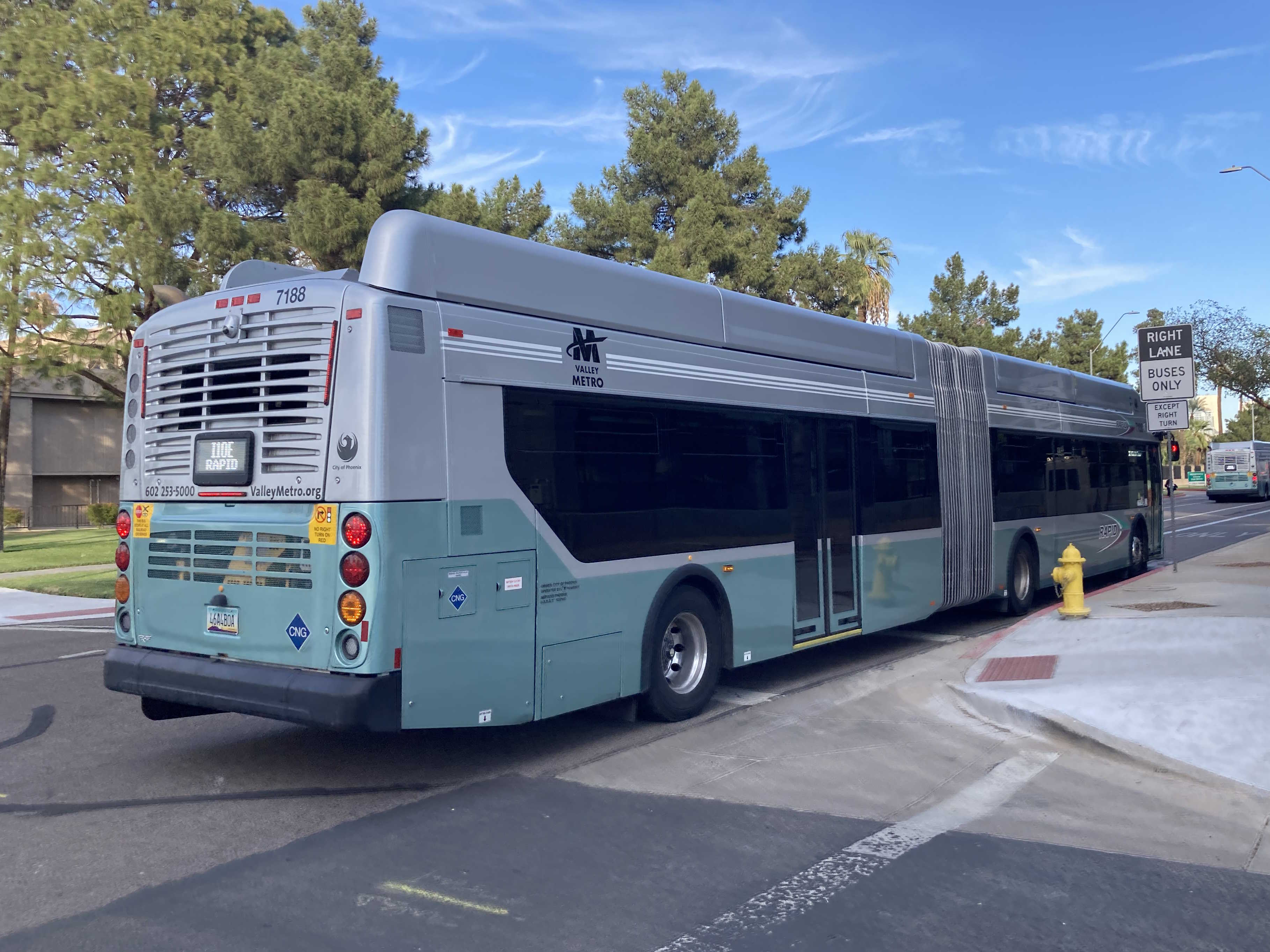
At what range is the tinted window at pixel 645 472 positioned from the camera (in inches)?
267

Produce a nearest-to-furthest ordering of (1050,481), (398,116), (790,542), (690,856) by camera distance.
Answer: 1. (690,856)
2. (790,542)
3. (1050,481)
4. (398,116)

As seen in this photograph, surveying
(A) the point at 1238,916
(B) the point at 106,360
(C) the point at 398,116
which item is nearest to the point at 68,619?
(B) the point at 106,360

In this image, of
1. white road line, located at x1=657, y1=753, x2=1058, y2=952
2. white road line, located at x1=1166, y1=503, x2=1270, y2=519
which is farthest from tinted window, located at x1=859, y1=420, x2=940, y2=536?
white road line, located at x1=1166, y1=503, x2=1270, y2=519

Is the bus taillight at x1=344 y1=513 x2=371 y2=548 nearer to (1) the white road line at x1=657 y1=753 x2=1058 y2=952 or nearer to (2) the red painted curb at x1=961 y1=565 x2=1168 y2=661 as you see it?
(1) the white road line at x1=657 y1=753 x2=1058 y2=952

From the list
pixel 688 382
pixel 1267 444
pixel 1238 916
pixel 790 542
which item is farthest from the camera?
pixel 1267 444

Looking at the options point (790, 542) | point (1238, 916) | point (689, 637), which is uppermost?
point (790, 542)

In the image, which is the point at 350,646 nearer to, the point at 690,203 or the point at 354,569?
the point at 354,569

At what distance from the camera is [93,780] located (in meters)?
6.58

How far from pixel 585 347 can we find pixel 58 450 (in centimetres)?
4298

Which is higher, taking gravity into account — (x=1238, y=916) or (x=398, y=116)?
(x=398, y=116)

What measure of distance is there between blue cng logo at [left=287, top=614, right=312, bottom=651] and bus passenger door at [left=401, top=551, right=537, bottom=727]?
59 centimetres

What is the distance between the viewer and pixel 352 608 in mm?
5766

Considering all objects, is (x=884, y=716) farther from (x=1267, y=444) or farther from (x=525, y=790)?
(x=1267, y=444)

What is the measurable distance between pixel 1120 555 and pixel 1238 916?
13.7m
